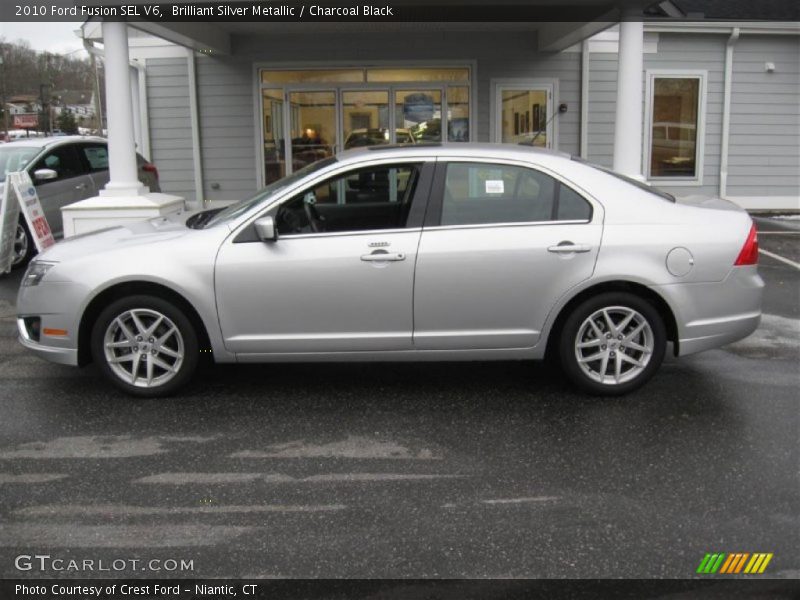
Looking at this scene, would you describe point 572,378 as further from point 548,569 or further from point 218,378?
point 218,378

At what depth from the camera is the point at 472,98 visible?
13.7m

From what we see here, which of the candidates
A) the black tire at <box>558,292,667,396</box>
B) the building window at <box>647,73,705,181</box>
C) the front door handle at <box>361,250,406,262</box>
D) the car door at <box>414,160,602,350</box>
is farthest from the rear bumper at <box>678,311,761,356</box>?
the building window at <box>647,73,705,181</box>

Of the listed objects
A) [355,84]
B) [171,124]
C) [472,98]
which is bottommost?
[171,124]

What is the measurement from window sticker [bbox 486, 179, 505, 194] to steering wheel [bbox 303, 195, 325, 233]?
1110 millimetres

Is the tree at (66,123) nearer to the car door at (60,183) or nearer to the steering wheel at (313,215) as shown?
the car door at (60,183)

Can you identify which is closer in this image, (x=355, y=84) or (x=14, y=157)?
(x=14, y=157)

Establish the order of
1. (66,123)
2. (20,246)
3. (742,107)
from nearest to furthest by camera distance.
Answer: (20,246)
(742,107)
(66,123)

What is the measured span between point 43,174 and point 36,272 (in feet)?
18.9

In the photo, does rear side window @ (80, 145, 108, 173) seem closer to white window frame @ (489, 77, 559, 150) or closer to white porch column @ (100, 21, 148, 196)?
white porch column @ (100, 21, 148, 196)

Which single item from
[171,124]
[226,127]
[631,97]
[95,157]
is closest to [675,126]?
[631,97]

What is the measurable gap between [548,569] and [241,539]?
1315 millimetres

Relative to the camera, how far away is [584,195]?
5074 millimetres

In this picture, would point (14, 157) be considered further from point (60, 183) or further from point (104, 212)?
point (104, 212)

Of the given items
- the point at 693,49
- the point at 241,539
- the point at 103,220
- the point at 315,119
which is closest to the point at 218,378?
the point at 241,539
